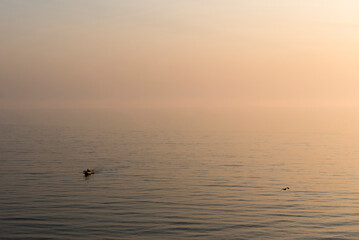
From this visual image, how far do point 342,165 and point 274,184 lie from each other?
24.9 m

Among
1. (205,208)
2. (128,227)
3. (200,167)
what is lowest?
(128,227)

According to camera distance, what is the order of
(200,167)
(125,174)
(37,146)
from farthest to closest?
(37,146) → (200,167) → (125,174)

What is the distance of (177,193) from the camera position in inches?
2165

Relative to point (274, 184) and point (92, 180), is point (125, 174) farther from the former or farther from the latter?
point (274, 184)

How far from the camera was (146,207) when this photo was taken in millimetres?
47875

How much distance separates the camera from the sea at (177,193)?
4031 cm

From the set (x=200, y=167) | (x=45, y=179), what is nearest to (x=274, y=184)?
(x=200, y=167)

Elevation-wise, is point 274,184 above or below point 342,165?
below

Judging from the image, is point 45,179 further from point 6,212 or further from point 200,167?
point 200,167

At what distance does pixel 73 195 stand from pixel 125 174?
52.5ft

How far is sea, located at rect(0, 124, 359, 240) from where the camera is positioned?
1587 inches

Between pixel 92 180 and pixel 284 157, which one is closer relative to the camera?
pixel 92 180

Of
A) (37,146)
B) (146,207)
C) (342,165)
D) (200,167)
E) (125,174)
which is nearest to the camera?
(146,207)

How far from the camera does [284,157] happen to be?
3558 inches
